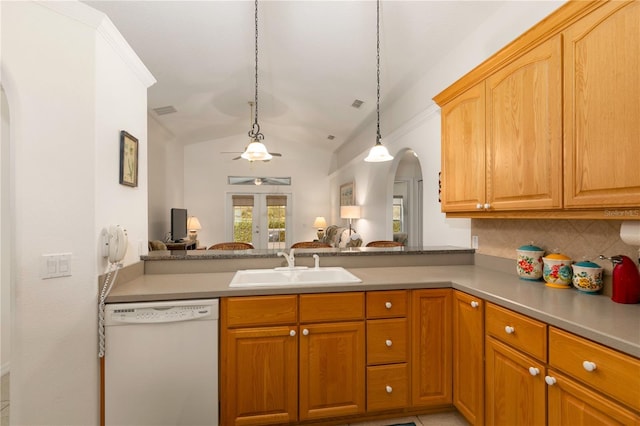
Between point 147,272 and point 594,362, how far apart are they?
244 centimetres

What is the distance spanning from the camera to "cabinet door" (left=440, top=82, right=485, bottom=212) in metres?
1.95

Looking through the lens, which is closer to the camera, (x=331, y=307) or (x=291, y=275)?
(x=331, y=307)

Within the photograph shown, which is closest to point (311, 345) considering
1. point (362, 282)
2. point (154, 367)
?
point (362, 282)

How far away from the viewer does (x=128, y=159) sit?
1.92 meters

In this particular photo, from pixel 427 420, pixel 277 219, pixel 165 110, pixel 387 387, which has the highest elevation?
pixel 165 110

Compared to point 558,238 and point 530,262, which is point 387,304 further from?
point 558,238

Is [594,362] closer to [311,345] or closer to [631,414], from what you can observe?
[631,414]

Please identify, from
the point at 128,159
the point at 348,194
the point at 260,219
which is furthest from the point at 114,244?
the point at 260,219

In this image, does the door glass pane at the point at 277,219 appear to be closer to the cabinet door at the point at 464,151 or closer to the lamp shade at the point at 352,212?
the lamp shade at the point at 352,212

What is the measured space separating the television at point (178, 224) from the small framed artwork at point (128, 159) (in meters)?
4.06

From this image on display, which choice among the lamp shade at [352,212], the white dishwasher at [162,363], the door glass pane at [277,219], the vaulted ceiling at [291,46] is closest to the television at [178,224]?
the vaulted ceiling at [291,46]

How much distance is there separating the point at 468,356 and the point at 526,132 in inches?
49.9

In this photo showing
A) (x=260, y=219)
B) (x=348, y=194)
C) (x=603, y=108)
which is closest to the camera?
(x=603, y=108)

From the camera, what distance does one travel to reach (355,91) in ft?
13.7
